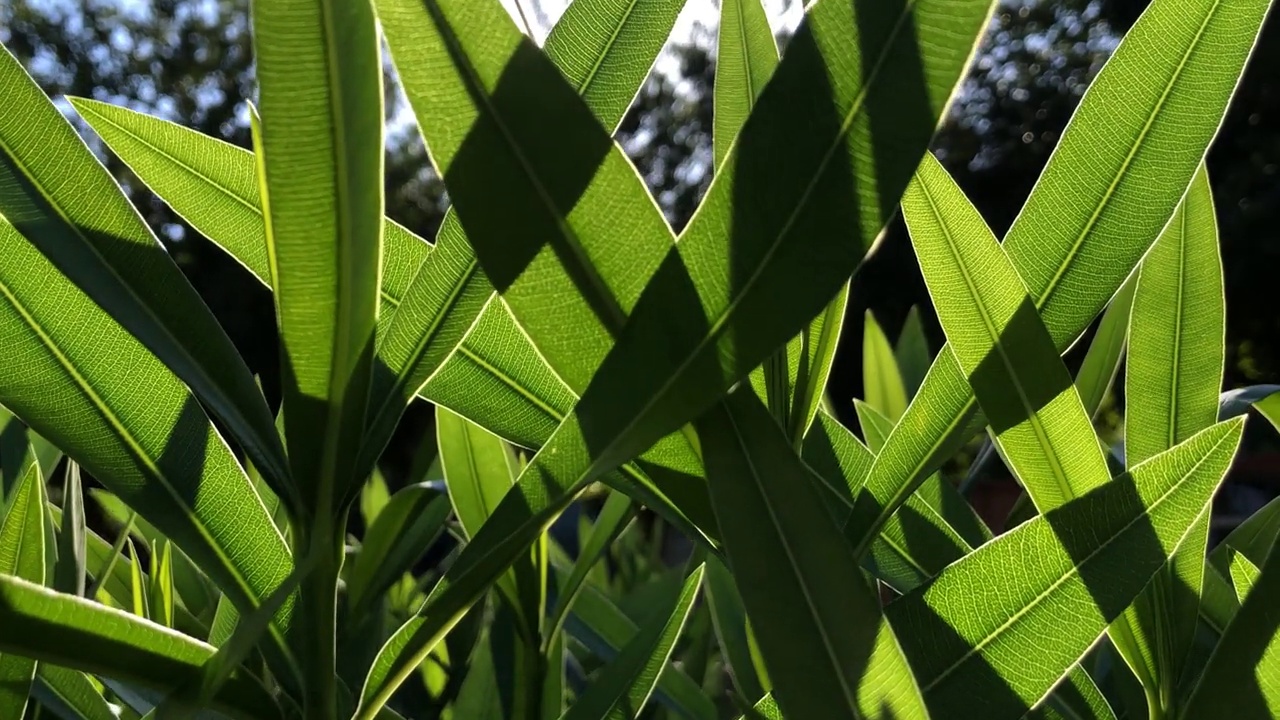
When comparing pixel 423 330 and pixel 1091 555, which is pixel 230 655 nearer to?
pixel 423 330

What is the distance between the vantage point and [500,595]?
625mm

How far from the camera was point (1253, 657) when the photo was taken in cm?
39

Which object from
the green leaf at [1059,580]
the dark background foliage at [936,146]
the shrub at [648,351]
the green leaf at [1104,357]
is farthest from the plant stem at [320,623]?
the dark background foliage at [936,146]

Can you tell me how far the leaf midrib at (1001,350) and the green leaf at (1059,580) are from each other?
0.17 feet

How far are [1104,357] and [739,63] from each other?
0.35 m

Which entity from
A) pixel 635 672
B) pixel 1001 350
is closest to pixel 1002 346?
pixel 1001 350

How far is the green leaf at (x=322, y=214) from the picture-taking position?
0.30 meters

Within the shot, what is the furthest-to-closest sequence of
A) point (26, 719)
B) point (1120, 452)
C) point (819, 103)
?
point (1120, 452) → point (26, 719) → point (819, 103)

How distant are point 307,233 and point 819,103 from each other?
0.55 feet

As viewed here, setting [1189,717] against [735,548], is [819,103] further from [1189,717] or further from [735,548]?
[1189,717]

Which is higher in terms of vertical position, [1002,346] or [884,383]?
[1002,346]

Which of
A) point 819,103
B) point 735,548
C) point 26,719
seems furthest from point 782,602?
point 26,719

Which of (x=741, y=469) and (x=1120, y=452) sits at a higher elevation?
(x=741, y=469)

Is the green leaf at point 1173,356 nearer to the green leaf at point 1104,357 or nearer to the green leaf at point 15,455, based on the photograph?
the green leaf at point 1104,357
